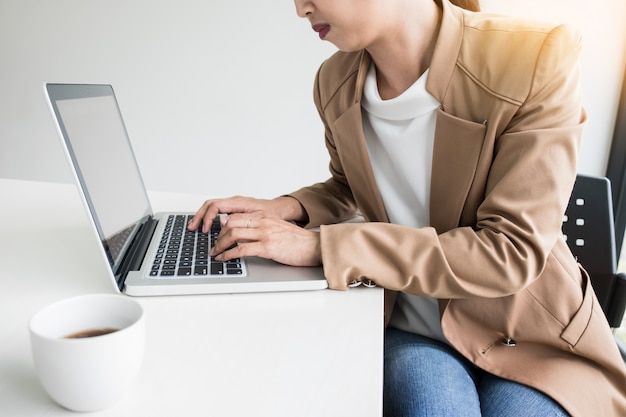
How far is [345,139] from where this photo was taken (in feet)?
3.22

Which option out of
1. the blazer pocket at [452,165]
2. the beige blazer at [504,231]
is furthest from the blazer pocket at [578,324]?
the blazer pocket at [452,165]

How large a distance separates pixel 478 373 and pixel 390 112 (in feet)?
1.45

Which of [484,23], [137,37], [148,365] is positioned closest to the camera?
[148,365]

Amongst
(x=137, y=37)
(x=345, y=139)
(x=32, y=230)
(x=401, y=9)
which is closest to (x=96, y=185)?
(x=32, y=230)

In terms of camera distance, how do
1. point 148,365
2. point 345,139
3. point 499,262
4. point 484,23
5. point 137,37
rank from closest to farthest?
point 148,365 < point 499,262 < point 484,23 < point 345,139 < point 137,37

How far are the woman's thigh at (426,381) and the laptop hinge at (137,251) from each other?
0.40 metres

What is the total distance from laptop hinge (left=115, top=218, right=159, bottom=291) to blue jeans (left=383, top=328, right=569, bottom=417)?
400 millimetres

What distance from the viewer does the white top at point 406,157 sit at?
0.89 m

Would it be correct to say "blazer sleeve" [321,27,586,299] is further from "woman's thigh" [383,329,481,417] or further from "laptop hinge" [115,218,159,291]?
"laptop hinge" [115,218,159,291]

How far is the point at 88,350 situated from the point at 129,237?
1.41 ft

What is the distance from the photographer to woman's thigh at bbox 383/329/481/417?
73 centimetres

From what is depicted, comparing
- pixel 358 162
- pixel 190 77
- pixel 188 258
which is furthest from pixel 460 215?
pixel 190 77

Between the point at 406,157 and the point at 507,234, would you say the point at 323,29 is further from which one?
the point at 507,234

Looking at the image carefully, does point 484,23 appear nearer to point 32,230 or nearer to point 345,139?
point 345,139
